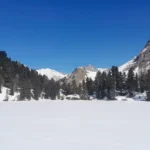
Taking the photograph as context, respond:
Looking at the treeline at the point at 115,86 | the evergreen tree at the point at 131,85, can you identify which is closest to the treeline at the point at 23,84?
the treeline at the point at 115,86

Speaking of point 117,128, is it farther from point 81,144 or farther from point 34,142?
point 34,142

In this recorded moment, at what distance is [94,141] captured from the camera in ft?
39.4

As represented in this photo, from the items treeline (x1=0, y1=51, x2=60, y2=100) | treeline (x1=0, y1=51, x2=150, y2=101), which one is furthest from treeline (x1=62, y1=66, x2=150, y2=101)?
treeline (x1=0, y1=51, x2=60, y2=100)

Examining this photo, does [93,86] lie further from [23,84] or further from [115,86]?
[23,84]

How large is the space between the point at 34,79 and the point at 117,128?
355 ft

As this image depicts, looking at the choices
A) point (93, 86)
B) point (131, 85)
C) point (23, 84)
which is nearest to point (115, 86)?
point (131, 85)

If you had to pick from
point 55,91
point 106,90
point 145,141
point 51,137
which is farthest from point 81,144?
point 55,91

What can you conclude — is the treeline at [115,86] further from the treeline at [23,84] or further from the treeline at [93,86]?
the treeline at [23,84]

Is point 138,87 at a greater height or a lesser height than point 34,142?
greater

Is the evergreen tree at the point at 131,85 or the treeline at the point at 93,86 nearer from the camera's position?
the treeline at the point at 93,86

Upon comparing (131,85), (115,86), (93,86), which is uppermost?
(93,86)

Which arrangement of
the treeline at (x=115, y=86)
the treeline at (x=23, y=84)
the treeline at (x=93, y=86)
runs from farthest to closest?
the treeline at (x=115, y=86) < the treeline at (x=23, y=84) < the treeline at (x=93, y=86)

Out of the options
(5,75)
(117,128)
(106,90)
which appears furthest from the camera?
(5,75)

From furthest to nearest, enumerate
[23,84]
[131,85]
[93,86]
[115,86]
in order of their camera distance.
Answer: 1. [93,86]
2. [115,86]
3. [131,85]
4. [23,84]
